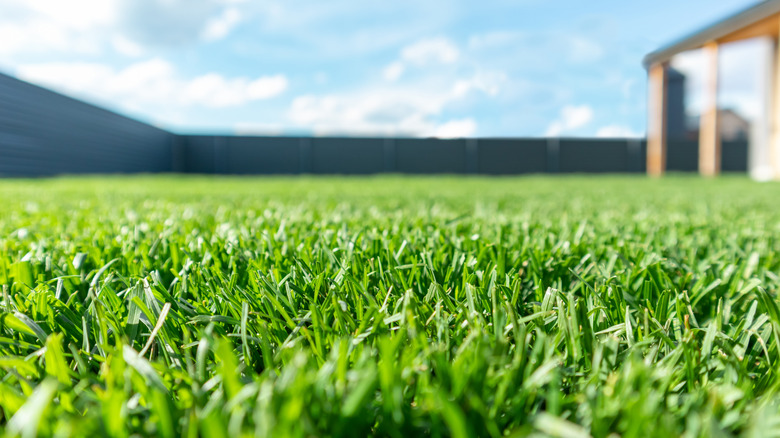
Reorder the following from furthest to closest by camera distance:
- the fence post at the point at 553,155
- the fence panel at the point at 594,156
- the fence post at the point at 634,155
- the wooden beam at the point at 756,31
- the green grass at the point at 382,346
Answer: the fence post at the point at 553,155, the fence panel at the point at 594,156, the fence post at the point at 634,155, the wooden beam at the point at 756,31, the green grass at the point at 382,346

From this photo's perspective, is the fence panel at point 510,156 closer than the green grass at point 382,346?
No

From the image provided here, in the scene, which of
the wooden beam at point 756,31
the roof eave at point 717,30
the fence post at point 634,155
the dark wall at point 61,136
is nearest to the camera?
the roof eave at point 717,30

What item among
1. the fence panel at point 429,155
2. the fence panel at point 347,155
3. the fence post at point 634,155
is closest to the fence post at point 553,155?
the fence post at point 634,155

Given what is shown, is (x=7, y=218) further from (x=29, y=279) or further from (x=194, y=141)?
(x=194, y=141)

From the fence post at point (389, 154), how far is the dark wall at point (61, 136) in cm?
1050

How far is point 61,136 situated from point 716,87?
1847cm

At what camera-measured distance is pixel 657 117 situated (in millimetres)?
13328

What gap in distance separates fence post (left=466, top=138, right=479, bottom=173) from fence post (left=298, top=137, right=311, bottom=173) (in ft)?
25.7

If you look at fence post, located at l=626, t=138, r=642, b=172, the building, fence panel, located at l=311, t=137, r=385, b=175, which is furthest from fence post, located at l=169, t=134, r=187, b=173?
fence post, located at l=626, t=138, r=642, b=172

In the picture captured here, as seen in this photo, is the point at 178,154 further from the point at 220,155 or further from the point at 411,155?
the point at 411,155

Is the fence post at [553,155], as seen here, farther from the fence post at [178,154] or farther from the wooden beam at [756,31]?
the fence post at [178,154]

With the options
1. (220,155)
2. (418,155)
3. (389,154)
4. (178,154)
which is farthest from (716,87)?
(178,154)

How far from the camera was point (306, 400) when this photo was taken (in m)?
0.40

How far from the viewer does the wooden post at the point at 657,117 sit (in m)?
13.3
